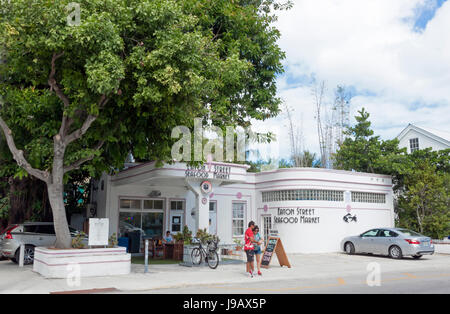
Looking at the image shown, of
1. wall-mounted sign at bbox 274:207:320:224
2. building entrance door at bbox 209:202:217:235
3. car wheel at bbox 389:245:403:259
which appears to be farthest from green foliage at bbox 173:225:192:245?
car wheel at bbox 389:245:403:259

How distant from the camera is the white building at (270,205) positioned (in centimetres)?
2122

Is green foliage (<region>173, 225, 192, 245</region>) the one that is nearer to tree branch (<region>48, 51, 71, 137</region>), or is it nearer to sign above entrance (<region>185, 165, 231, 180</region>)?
sign above entrance (<region>185, 165, 231, 180</region>)

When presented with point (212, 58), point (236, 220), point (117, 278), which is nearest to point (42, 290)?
point (117, 278)

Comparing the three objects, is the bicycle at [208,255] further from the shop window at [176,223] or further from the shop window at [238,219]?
the shop window at [238,219]

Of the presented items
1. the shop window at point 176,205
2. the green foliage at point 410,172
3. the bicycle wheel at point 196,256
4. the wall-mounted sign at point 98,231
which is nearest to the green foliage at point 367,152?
the green foliage at point 410,172

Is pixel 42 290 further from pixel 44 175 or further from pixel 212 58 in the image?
pixel 212 58

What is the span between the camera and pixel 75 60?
11992 millimetres

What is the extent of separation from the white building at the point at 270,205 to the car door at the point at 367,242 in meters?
2.08

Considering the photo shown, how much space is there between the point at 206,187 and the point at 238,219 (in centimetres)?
734

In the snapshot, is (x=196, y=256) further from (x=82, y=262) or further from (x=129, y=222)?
(x=129, y=222)

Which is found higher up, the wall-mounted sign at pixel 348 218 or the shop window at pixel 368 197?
the shop window at pixel 368 197

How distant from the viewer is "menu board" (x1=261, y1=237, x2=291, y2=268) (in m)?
15.0

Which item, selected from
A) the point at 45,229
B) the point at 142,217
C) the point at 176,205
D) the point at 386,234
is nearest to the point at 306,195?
the point at 386,234

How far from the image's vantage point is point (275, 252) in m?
15.2
